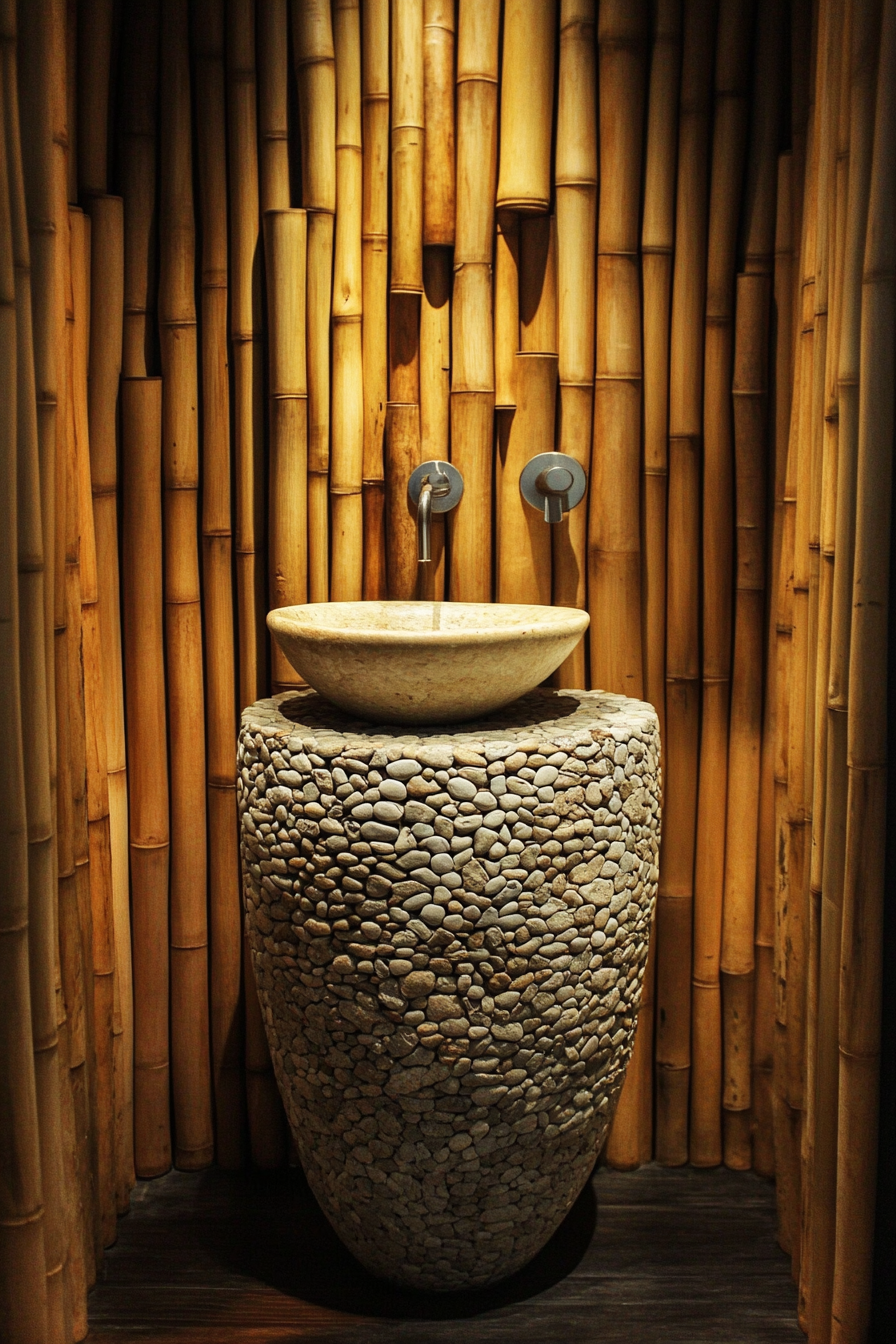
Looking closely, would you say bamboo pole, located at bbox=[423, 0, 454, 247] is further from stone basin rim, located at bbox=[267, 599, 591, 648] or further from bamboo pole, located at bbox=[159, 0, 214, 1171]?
stone basin rim, located at bbox=[267, 599, 591, 648]

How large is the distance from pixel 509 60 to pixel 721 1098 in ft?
6.29

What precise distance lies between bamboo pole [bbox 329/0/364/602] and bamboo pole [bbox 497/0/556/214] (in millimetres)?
260

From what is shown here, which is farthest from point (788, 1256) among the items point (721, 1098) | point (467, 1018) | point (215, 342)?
point (215, 342)

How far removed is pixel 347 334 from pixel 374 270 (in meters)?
0.12

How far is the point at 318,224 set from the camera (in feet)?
6.97

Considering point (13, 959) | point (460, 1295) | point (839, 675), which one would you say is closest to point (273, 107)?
point (839, 675)

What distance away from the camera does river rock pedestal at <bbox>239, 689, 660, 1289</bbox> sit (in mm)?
1642

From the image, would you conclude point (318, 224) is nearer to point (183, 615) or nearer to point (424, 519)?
point (424, 519)

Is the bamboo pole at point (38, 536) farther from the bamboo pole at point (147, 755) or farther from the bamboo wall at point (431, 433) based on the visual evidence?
the bamboo pole at point (147, 755)

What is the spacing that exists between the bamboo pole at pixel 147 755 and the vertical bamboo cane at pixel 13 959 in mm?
612

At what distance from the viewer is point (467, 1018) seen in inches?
66.3

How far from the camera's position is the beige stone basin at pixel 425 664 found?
1.65m

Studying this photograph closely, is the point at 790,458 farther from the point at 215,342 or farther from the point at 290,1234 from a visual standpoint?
the point at 290,1234

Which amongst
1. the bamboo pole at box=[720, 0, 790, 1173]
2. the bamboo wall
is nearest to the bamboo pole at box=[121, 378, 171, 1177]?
the bamboo wall
